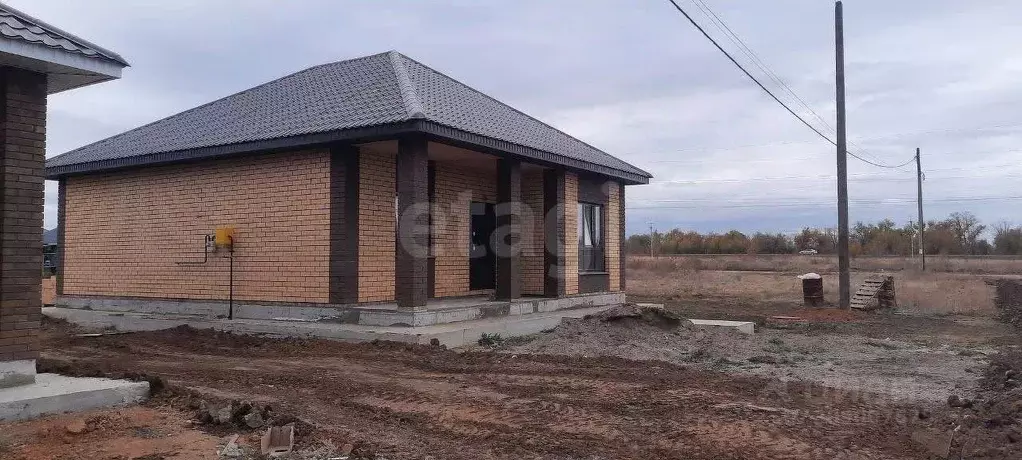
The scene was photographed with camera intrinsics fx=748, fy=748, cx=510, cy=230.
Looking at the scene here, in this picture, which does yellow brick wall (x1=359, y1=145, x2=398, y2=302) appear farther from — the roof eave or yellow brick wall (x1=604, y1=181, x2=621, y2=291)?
yellow brick wall (x1=604, y1=181, x2=621, y2=291)

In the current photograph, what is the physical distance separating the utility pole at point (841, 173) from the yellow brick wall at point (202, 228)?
46.8ft

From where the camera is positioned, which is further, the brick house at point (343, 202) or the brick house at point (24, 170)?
the brick house at point (343, 202)

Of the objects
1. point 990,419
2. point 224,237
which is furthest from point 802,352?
point 224,237

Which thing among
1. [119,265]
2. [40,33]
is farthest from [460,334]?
[119,265]

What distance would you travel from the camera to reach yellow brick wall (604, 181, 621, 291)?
1770cm

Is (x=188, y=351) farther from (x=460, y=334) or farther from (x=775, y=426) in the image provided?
(x=775, y=426)

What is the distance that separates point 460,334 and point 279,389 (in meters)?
3.84

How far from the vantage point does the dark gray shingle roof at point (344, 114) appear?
12.1 m

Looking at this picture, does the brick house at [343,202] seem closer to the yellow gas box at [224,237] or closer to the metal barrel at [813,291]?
the yellow gas box at [224,237]

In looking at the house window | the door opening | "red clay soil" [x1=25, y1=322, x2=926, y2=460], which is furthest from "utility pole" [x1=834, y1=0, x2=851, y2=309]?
"red clay soil" [x1=25, y1=322, x2=926, y2=460]

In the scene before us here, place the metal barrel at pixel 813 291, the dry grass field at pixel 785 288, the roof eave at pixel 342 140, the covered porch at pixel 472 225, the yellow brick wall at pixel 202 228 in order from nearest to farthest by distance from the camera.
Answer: the roof eave at pixel 342 140
the covered porch at pixel 472 225
the yellow brick wall at pixel 202 228
the metal barrel at pixel 813 291
the dry grass field at pixel 785 288

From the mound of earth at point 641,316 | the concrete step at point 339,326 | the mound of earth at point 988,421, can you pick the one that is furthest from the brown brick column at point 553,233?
the mound of earth at point 988,421

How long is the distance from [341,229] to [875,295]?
1658cm

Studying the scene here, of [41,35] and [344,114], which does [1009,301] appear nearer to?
[344,114]
